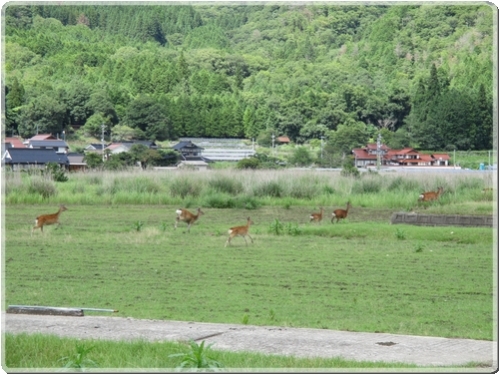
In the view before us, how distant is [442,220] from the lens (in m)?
13.7

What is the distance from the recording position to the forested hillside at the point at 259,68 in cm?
891

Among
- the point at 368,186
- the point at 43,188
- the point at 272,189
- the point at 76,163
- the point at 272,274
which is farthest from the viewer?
the point at 76,163

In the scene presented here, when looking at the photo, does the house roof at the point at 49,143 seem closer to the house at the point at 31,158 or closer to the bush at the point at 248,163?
the house at the point at 31,158

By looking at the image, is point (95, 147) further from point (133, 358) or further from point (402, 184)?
point (133, 358)

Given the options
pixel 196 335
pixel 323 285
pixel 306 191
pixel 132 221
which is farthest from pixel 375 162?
pixel 196 335

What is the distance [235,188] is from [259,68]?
7.08 metres

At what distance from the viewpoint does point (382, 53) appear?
973 cm

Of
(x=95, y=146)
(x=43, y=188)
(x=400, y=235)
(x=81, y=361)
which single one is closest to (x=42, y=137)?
(x=43, y=188)

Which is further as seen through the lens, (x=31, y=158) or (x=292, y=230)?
(x=31, y=158)

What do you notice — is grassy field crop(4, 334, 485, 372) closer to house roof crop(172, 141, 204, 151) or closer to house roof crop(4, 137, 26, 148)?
house roof crop(4, 137, 26, 148)

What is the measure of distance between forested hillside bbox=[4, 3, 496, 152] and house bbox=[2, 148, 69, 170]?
346 centimetres

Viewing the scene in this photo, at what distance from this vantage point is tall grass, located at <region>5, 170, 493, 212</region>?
1881 centimetres

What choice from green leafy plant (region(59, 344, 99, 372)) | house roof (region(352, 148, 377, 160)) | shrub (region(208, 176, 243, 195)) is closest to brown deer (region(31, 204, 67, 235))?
shrub (region(208, 176, 243, 195))

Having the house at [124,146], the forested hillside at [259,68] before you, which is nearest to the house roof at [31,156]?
the house at [124,146]
